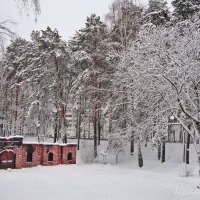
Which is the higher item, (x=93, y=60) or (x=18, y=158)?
(x=93, y=60)

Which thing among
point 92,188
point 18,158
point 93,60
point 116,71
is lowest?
point 92,188

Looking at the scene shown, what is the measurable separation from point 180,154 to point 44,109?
13.7 meters

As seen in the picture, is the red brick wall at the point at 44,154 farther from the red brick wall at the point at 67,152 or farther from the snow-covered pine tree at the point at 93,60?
the snow-covered pine tree at the point at 93,60

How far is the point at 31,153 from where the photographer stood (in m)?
24.4

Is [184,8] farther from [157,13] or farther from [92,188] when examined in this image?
[92,188]

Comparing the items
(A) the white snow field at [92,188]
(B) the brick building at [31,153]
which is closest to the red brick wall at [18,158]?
(B) the brick building at [31,153]

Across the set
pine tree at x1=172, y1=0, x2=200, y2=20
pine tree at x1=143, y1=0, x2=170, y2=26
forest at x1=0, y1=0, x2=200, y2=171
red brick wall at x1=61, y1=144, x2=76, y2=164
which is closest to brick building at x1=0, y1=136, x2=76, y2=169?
red brick wall at x1=61, y1=144, x2=76, y2=164

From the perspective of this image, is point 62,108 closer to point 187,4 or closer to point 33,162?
point 33,162

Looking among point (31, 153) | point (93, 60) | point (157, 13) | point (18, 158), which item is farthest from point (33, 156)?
point (157, 13)

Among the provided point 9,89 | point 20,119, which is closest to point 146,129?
point 9,89

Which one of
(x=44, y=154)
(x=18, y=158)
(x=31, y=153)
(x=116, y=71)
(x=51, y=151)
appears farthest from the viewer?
(x=51, y=151)

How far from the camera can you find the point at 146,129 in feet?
46.4

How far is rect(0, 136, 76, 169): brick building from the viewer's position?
22781mm

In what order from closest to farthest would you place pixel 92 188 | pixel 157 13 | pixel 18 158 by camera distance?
pixel 92 188 < pixel 18 158 < pixel 157 13
